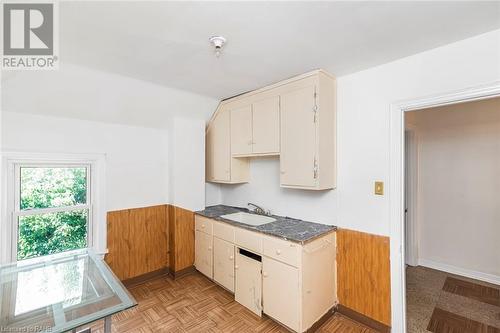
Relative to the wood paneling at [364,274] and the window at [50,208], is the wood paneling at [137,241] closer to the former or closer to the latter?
the window at [50,208]

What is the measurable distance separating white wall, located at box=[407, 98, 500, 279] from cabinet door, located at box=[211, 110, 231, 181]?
244 cm

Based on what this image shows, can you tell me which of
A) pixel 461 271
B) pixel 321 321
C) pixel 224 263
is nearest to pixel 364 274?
pixel 321 321

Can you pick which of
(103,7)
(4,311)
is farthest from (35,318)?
(103,7)

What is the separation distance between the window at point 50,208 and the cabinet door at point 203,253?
1246 mm

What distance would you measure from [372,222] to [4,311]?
8.29 ft

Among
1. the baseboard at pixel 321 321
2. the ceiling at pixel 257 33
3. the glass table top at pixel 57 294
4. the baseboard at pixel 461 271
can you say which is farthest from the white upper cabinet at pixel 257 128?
the baseboard at pixel 461 271

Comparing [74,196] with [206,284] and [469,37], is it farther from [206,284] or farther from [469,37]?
[469,37]

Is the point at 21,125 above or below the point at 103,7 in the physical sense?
below

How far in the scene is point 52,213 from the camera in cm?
243

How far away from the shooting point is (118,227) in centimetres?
276

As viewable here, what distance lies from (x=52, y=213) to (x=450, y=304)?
428cm

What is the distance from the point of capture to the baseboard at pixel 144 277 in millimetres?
2811

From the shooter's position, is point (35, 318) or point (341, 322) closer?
point (35, 318)

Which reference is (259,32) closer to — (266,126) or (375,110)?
(266,126)
